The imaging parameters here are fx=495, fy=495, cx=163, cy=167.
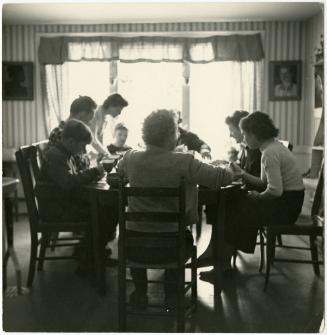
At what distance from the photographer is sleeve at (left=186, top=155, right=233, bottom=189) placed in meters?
2.46

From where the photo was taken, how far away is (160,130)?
8.11 feet

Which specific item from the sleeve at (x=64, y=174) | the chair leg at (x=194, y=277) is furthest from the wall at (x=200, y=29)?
the chair leg at (x=194, y=277)

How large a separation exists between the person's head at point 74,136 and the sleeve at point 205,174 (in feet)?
3.53

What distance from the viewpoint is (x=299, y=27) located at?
6.29 m

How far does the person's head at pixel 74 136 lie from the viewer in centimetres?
327

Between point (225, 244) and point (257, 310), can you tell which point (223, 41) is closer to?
point (225, 244)

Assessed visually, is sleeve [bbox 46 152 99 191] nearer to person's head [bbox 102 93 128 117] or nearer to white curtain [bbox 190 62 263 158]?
person's head [bbox 102 93 128 117]

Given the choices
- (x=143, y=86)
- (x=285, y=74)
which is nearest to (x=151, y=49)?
(x=143, y=86)

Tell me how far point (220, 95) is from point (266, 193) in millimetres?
3577

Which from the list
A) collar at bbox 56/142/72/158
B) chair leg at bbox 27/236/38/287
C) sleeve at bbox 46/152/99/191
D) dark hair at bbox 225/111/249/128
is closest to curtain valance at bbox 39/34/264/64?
dark hair at bbox 225/111/249/128

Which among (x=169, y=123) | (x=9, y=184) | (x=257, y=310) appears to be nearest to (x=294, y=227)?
(x=257, y=310)

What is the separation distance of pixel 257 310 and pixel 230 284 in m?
0.48

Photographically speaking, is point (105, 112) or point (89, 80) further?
point (89, 80)

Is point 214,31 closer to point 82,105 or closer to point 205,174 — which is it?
point 82,105
